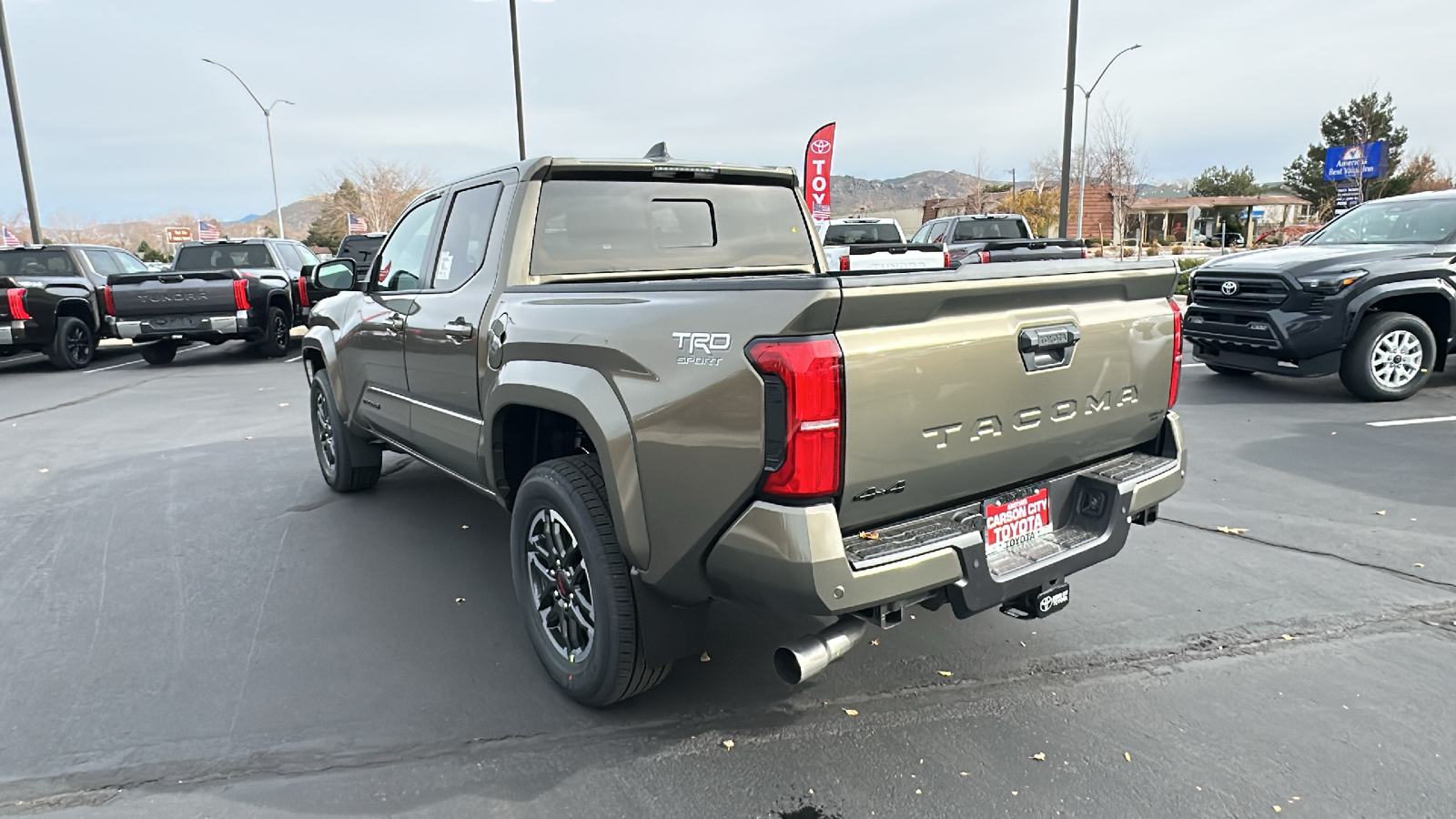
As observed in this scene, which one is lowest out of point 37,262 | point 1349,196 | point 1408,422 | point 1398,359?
point 1408,422

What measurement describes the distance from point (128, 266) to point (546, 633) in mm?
14830

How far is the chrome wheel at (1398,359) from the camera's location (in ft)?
25.9

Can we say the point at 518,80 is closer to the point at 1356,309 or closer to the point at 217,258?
the point at 217,258

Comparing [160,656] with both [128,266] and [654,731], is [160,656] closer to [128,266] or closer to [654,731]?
[654,731]

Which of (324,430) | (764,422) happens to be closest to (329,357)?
(324,430)

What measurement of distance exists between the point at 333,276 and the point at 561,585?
9.27ft

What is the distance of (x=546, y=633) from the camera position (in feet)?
10.7

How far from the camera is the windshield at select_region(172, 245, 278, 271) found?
14.3 metres

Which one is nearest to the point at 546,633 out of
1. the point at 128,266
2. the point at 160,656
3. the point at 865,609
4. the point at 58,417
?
the point at 865,609

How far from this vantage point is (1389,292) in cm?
776

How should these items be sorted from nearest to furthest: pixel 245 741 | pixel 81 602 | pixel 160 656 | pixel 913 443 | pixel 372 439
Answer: pixel 913 443
pixel 245 741
pixel 160 656
pixel 81 602
pixel 372 439

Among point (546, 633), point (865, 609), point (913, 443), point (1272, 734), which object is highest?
point (913, 443)

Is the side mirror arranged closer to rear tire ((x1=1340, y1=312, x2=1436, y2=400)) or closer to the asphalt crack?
the asphalt crack

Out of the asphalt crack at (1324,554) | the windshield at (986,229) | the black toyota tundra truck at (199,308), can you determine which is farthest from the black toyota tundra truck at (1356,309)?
the black toyota tundra truck at (199,308)
